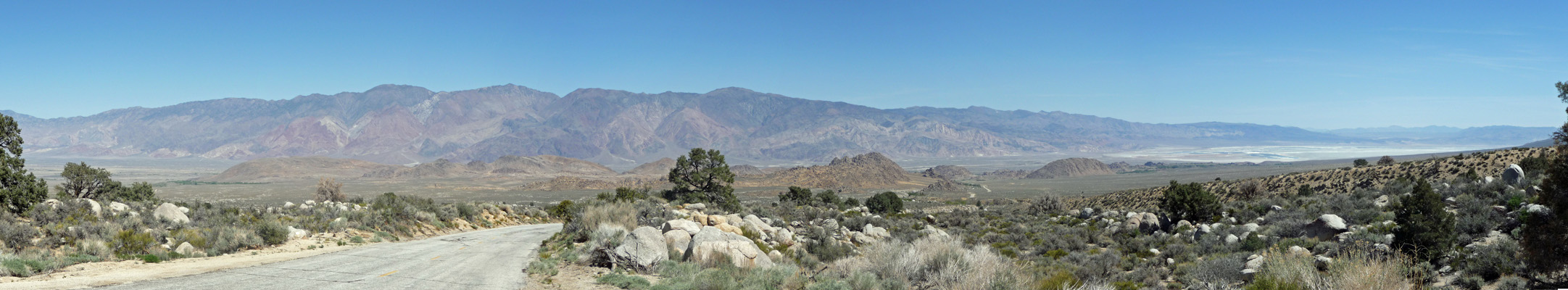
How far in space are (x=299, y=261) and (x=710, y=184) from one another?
31.3 meters

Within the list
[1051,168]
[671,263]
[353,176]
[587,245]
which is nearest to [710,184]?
[587,245]

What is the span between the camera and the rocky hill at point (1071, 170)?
5374 inches

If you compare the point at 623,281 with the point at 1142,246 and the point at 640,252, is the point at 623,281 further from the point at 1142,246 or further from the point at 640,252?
the point at 1142,246

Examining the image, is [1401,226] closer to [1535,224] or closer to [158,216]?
[1535,224]

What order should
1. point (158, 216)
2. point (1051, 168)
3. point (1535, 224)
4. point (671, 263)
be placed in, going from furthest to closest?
point (1051, 168) → point (158, 216) → point (671, 263) → point (1535, 224)

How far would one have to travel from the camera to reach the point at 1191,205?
1010 inches

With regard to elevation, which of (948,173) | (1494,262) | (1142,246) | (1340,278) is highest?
(1340,278)

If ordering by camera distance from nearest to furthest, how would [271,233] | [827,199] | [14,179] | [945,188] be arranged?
1. [271,233]
2. [14,179]
3. [827,199]
4. [945,188]

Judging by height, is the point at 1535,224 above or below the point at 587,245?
above

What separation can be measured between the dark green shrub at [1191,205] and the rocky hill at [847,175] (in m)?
73.2

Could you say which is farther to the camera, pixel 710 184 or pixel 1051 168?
pixel 1051 168

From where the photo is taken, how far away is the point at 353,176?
162125mm

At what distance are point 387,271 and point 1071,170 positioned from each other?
143406 mm

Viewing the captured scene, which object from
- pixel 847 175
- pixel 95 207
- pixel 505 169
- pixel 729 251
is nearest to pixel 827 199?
pixel 729 251
